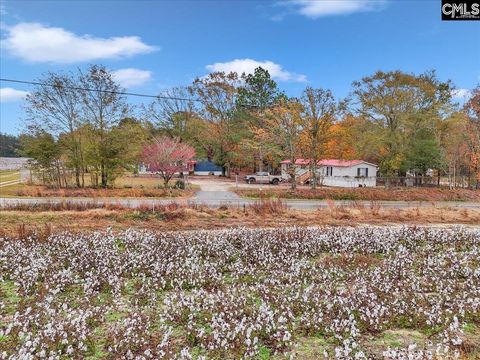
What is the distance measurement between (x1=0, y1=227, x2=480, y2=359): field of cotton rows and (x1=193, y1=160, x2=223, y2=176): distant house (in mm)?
53951

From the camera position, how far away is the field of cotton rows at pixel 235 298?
198 inches

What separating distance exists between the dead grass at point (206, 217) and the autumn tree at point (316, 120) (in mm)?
14195

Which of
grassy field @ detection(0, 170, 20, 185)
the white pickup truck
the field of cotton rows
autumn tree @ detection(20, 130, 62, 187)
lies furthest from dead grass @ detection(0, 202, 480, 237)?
grassy field @ detection(0, 170, 20, 185)

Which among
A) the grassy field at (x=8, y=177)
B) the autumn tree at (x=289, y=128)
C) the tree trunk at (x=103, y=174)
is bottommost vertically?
the grassy field at (x=8, y=177)

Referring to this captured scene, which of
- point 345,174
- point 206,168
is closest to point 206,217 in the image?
point 345,174

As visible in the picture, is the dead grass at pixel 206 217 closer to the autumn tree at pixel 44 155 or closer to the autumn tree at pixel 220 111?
the autumn tree at pixel 44 155

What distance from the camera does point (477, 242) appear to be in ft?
40.1

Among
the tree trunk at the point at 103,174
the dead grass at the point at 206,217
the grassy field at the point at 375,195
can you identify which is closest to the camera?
the dead grass at the point at 206,217

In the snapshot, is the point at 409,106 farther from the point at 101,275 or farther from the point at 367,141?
the point at 101,275

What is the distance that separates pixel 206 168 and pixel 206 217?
166ft

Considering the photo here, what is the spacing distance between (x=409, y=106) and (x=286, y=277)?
37.7 metres

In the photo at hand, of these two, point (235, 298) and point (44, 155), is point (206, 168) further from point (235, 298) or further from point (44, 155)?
point (235, 298)

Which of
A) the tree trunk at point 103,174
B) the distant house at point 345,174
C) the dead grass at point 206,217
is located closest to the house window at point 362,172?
the distant house at point 345,174

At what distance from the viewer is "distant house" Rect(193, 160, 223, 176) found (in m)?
65.4
